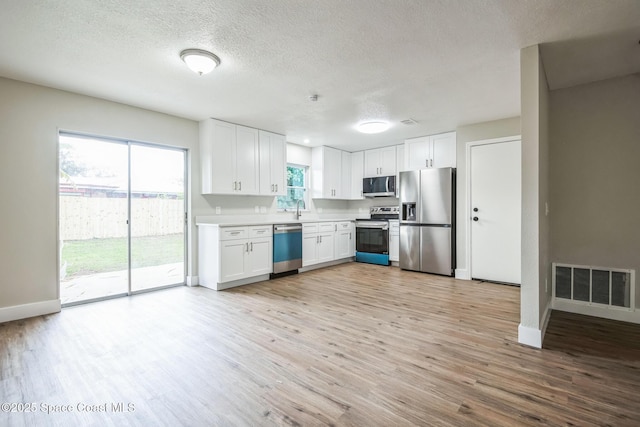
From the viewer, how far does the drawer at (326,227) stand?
230 inches

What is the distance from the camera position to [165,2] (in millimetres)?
1987

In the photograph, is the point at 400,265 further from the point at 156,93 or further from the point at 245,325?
the point at 156,93

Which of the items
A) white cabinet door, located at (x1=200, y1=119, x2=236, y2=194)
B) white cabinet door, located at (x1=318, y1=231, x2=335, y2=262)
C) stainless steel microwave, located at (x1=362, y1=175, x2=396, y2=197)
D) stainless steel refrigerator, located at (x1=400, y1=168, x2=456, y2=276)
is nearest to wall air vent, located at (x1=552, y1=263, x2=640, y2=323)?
stainless steel refrigerator, located at (x1=400, y1=168, x2=456, y2=276)

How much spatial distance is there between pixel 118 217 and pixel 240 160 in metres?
1.88

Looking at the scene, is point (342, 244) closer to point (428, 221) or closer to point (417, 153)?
point (428, 221)

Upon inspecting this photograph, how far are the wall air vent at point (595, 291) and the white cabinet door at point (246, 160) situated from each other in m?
4.35

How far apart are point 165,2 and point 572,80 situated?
13.0 ft

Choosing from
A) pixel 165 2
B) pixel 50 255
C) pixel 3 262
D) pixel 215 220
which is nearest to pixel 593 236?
pixel 165 2

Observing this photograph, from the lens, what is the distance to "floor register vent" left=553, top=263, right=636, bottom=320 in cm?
313

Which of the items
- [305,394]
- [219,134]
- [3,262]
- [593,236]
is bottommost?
[305,394]

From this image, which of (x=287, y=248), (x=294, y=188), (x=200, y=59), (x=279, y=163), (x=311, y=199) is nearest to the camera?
(x=200, y=59)

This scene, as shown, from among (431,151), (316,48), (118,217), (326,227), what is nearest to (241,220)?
Result: (326,227)

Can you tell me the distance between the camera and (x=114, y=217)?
3992 mm

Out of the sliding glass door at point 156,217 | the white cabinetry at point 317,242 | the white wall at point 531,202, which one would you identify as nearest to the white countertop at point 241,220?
the white cabinetry at point 317,242
